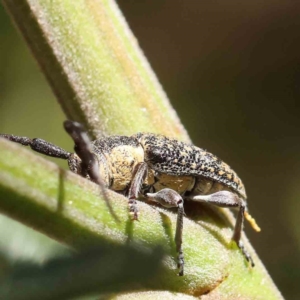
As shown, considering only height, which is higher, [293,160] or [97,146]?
[97,146]

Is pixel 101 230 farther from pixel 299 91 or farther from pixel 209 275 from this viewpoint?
pixel 299 91

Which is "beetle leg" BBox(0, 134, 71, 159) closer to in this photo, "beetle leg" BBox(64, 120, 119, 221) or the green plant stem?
the green plant stem

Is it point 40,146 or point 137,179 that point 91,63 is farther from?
point 137,179

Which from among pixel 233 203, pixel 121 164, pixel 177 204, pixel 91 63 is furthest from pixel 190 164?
pixel 91 63

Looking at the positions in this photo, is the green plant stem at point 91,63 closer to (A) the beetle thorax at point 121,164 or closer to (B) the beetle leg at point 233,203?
(B) the beetle leg at point 233,203

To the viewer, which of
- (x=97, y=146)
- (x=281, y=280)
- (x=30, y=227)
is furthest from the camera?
(x=281, y=280)

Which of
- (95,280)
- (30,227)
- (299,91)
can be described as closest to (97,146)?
(30,227)

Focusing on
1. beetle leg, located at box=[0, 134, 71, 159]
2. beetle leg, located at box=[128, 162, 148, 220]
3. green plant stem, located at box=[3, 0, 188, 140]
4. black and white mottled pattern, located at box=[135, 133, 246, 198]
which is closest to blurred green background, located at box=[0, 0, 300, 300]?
black and white mottled pattern, located at box=[135, 133, 246, 198]
